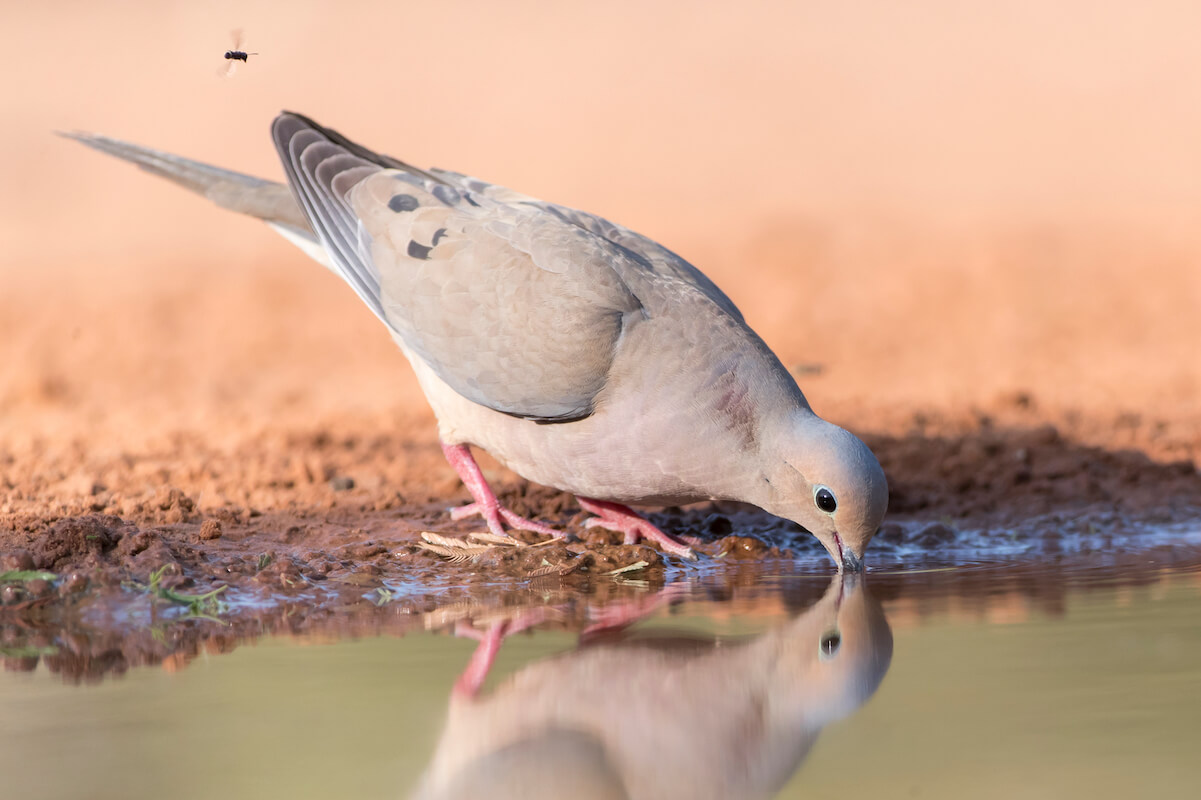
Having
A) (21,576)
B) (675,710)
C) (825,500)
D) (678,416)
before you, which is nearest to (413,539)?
(678,416)

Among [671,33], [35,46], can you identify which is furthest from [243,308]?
[671,33]

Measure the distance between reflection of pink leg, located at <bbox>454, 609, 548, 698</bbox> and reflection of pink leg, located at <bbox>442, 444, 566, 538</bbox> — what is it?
119 centimetres

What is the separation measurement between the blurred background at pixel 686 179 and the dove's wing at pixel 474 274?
2.15 meters

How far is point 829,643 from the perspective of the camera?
384cm

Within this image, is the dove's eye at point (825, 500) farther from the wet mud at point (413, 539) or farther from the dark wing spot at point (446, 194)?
the dark wing spot at point (446, 194)

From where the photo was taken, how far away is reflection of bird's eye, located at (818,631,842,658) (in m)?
3.74

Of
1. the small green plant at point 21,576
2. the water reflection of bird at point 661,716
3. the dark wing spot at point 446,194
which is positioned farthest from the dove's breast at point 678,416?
the small green plant at point 21,576

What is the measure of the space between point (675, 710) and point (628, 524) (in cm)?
219

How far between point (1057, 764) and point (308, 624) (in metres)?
2.36

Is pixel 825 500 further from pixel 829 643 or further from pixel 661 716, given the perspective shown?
pixel 661 716

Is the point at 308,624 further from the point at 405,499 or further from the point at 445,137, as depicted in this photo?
the point at 445,137

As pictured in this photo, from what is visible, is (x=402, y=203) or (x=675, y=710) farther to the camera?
(x=402, y=203)

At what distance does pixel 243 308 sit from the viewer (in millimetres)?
10430

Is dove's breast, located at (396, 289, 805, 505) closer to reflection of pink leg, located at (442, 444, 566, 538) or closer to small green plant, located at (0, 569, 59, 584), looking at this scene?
reflection of pink leg, located at (442, 444, 566, 538)
